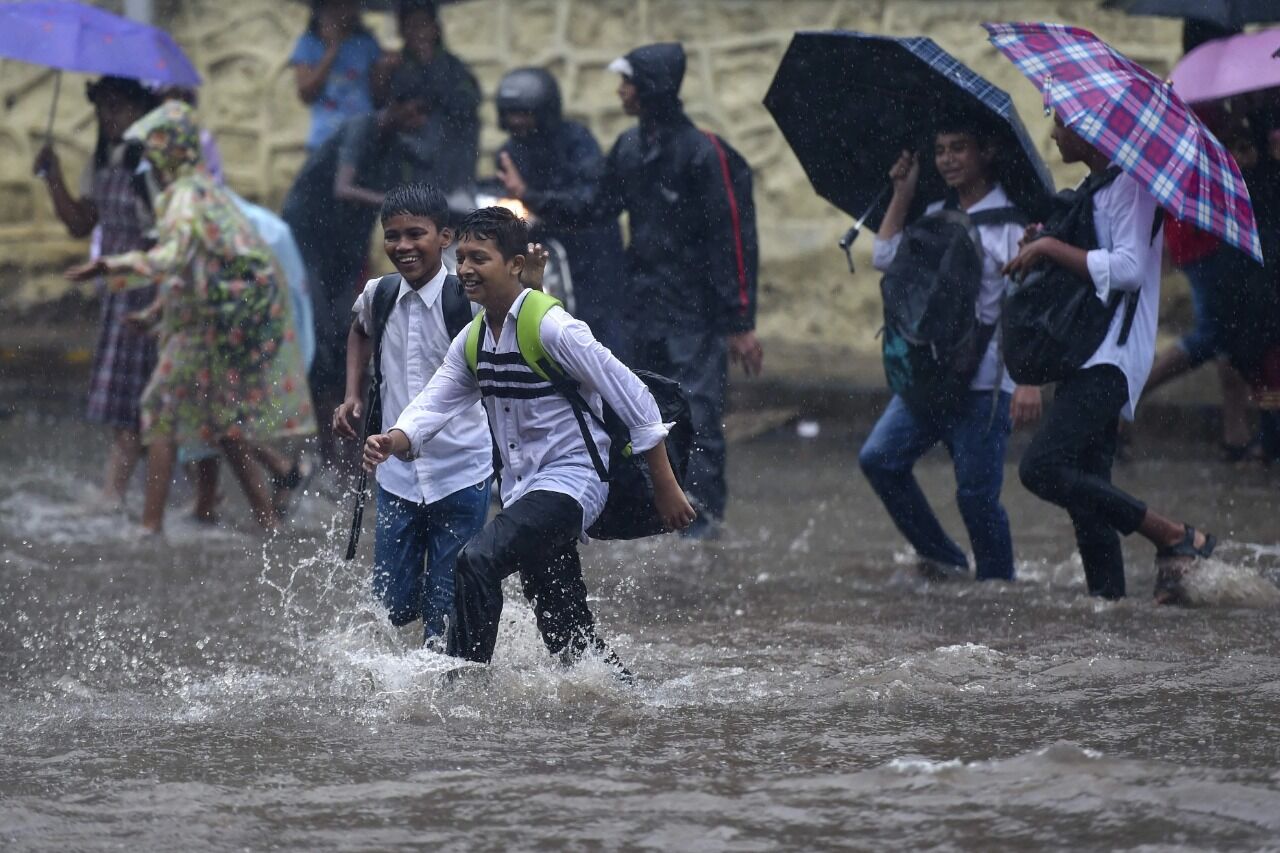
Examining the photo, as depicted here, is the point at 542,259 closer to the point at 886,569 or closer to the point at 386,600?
the point at 386,600

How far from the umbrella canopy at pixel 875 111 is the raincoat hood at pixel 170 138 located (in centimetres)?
257

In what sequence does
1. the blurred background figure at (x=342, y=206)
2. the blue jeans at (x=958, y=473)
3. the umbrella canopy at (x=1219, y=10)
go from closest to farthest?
the blue jeans at (x=958, y=473)
the umbrella canopy at (x=1219, y=10)
the blurred background figure at (x=342, y=206)

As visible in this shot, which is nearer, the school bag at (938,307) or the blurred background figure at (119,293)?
the school bag at (938,307)

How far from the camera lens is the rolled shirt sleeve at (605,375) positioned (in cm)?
476

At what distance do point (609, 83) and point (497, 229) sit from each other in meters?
7.54

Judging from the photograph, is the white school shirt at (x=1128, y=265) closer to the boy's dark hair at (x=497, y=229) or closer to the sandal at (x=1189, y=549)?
the sandal at (x=1189, y=549)

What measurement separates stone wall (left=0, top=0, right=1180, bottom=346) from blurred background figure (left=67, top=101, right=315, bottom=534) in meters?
4.03

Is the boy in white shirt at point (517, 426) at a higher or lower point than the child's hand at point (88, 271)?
lower

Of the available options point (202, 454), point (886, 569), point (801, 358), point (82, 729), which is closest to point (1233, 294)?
point (886, 569)

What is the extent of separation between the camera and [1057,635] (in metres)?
6.09

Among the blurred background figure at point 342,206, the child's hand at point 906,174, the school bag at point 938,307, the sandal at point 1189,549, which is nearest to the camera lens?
the sandal at point 1189,549

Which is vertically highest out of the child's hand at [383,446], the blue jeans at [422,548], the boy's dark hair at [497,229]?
the boy's dark hair at [497,229]

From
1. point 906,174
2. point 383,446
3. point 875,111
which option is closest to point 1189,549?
point 906,174

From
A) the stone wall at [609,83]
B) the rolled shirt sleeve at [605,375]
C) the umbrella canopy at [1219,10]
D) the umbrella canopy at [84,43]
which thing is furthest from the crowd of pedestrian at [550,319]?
the stone wall at [609,83]
